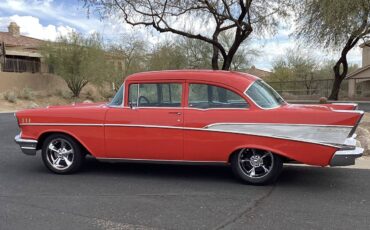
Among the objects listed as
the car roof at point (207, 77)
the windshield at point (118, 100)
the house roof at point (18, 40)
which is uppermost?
the house roof at point (18, 40)

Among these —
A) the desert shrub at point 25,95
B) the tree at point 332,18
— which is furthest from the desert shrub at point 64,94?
the tree at point 332,18

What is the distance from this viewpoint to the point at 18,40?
150 feet

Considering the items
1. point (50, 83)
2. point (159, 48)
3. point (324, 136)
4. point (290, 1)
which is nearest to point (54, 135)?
point (324, 136)

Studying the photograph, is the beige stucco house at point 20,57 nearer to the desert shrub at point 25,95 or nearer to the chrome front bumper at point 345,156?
the desert shrub at point 25,95

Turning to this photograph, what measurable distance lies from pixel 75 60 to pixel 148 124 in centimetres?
3320

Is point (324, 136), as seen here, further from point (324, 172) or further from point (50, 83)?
point (50, 83)

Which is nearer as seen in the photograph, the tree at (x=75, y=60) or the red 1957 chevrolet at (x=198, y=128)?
the red 1957 chevrolet at (x=198, y=128)

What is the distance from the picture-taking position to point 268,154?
250 inches

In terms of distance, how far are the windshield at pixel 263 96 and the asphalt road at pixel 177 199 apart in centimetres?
123

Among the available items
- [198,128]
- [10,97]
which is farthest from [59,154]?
[10,97]

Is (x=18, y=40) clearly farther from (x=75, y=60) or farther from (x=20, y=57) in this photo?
(x=75, y=60)

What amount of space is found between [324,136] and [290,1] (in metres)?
12.9

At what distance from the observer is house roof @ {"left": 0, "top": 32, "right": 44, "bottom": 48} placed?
43.0 metres

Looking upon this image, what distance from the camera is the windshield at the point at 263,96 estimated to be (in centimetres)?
639
